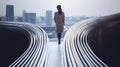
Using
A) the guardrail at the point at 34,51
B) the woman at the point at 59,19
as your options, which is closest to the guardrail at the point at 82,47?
the woman at the point at 59,19

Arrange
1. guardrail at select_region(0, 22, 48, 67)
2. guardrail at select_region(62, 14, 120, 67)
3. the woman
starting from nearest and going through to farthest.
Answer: guardrail at select_region(62, 14, 120, 67), guardrail at select_region(0, 22, 48, 67), the woman

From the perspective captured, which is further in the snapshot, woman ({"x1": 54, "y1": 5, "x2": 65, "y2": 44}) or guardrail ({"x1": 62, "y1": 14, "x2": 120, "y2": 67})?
woman ({"x1": 54, "y1": 5, "x2": 65, "y2": 44})

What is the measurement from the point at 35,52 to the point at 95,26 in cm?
382

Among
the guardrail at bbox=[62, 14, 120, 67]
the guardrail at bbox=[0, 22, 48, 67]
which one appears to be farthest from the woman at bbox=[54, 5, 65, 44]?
the guardrail at bbox=[0, 22, 48, 67]

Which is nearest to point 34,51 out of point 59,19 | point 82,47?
point 82,47

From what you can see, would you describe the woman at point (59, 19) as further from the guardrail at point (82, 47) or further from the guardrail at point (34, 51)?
the guardrail at point (34, 51)

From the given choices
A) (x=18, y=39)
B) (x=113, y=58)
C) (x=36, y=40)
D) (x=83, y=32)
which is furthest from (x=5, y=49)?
(x=113, y=58)

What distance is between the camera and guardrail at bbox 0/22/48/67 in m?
6.48

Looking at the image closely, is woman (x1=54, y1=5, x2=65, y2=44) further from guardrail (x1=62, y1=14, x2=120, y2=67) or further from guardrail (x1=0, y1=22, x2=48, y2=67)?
guardrail (x1=0, y1=22, x2=48, y2=67)

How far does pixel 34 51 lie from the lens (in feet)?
26.3

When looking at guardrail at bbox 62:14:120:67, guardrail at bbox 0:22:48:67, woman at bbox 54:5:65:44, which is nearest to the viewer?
guardrail at bbox 62:14:120:67

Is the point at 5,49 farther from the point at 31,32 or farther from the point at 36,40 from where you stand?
the point at 36,40

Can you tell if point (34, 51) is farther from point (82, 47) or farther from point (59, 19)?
point (59, 19)

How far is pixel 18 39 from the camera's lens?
35.6 ft
